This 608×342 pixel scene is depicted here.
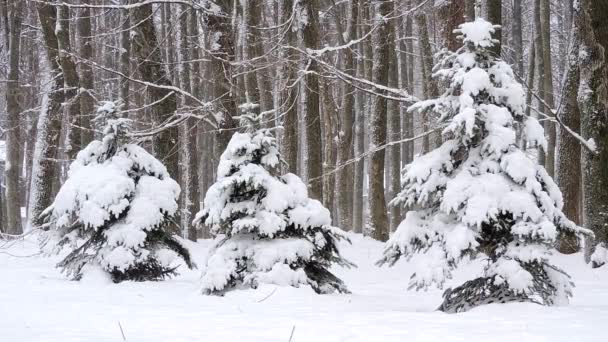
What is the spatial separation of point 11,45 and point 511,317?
16570 mm

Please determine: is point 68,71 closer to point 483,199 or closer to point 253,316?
point 253,316

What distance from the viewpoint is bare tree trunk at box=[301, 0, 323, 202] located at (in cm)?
1245

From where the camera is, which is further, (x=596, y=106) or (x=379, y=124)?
(x=379, y=124)

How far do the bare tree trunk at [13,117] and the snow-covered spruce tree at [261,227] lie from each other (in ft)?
38.8

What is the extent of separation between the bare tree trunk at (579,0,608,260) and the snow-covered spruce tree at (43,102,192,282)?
687 cm

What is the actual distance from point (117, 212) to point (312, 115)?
18.9ft

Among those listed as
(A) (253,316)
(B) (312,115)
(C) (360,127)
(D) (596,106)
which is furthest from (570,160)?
(C) (360,127)

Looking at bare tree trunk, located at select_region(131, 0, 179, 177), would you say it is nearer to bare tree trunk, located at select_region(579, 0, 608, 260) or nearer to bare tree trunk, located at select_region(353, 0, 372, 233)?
bare tree trunk, located at select_region(579, 0, 608, 260)

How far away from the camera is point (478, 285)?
6.35 m

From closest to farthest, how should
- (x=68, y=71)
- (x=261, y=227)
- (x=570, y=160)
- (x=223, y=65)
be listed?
(x=261, y=227) → (x=223, y=65) → (x=570, y=160) → (x=68, y=71)

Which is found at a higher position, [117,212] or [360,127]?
[360,127]

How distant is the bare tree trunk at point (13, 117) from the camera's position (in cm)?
1739

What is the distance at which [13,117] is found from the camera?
59.1 ft

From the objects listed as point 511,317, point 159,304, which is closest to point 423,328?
point 511,317
